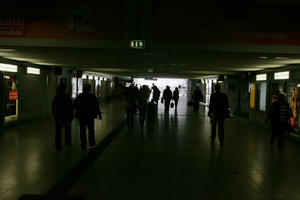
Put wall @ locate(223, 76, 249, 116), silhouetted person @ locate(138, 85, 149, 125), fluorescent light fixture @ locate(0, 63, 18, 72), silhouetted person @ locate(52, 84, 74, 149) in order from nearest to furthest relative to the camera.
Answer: silhouetted person @ locate(52, 84, 74, 149), fluorescent light fixture @ locate(0, 63, 18, 72), silhouetted person @ locate(138, 85, 149, 125), wall @ locate(223, 76, 249, 116)

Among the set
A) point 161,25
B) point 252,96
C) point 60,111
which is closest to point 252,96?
point 252,96

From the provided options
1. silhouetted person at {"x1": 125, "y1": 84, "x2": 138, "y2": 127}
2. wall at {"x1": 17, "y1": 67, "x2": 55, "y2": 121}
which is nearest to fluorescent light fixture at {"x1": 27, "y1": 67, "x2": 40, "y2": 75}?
wall at {"x1": 17, "y1": 67, "x2": 55, "y2": 121}

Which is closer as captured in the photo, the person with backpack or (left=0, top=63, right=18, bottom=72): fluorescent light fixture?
Answer: the person with backpack

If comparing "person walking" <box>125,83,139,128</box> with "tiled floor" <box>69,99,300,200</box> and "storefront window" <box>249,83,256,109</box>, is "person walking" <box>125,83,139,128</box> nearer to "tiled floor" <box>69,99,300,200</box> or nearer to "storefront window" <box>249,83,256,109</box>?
"tiled floor" <box>69,99,300,200</box>

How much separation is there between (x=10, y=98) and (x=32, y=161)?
603 centimetres

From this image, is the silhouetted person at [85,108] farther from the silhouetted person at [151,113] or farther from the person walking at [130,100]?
the silhouetted person at [151,113]

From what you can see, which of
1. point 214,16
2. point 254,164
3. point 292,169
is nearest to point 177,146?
point 254,164

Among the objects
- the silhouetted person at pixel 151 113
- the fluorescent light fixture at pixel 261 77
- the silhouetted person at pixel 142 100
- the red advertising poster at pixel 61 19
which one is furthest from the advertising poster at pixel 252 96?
the red advertising poster at pixel 61 19

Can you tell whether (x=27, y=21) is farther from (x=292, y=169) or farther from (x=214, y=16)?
(x=292, y=169)

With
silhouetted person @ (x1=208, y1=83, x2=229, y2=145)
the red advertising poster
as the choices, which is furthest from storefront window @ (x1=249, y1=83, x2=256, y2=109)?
the red advertising poster

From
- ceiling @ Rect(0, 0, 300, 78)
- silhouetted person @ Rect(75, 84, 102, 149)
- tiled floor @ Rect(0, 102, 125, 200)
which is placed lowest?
tiled floor @ Rect(0, 102, 125, 200)

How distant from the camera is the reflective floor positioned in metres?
4.84

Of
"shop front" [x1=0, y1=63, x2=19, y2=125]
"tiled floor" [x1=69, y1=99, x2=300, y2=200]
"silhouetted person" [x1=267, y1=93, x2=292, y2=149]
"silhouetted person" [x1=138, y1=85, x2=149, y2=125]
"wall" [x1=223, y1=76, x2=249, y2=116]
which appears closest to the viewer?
"tiled floor" [x1=69, y1=99, x2=300, y2=200]

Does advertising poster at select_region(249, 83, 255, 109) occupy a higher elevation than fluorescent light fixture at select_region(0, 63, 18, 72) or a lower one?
lower
